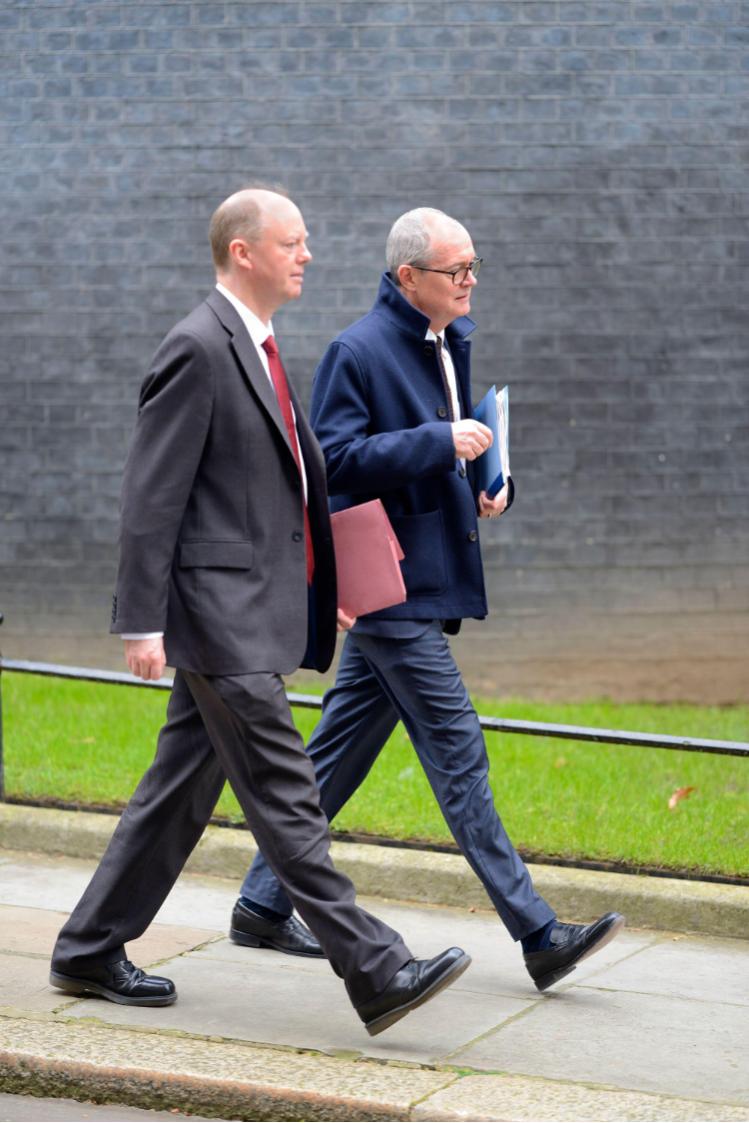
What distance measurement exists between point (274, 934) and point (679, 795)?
7.43 ft

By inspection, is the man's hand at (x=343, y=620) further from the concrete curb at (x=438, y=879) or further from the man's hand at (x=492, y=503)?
the concrete curb at (x=438, y=879)

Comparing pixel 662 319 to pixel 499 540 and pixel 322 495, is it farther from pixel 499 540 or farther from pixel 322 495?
pixel 322 495

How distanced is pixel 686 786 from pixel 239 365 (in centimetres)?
353

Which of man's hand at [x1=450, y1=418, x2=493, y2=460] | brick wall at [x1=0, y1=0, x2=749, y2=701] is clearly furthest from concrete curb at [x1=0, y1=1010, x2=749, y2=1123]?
brick wall at [x1=0, y1=0, x2=749, y2=701]

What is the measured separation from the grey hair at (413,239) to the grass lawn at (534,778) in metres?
2.21

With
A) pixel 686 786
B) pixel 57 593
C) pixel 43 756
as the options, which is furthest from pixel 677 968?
pixel 57 593

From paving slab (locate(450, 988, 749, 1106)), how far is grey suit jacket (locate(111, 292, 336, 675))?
1.09 meters

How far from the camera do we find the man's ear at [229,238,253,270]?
4.41m

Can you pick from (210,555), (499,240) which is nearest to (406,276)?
(210,555)

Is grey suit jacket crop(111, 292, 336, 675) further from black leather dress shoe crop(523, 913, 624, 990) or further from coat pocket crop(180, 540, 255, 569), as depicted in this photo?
black leather dress shoe crop(523, 913, 624, 990)

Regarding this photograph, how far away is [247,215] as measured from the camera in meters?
4.41

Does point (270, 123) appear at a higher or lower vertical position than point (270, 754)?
higher

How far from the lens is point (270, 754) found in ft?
14.1

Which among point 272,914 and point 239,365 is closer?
point 239,365
